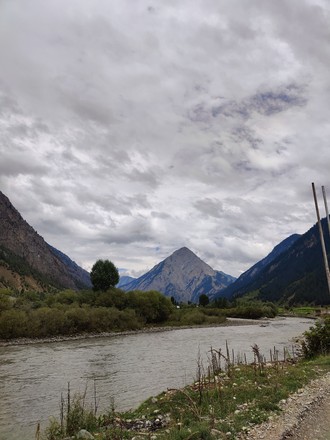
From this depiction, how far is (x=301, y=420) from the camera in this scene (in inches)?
590

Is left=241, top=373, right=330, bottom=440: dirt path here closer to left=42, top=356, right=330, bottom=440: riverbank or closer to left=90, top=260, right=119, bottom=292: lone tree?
left=42, top=356, right=330, bottom=440: riverbank

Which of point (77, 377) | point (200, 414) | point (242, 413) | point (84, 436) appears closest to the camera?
point (84, 436)

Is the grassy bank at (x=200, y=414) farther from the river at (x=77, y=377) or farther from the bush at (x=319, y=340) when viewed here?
the bush at (x=319, y=340)

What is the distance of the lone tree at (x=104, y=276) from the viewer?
129m

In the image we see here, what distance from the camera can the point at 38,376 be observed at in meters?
39.2

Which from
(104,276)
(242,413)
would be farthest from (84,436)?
(104,276)

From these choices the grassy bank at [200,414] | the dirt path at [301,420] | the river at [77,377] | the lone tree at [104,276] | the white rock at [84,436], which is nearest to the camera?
the dirt path at [301,420]

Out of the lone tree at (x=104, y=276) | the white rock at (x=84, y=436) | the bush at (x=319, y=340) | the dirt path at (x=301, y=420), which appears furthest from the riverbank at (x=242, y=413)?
the lone tree at (x=104, y=276)

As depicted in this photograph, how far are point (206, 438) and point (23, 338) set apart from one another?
77120 millimetres

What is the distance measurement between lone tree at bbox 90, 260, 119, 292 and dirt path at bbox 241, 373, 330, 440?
376 feet

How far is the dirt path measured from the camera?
13.3 m

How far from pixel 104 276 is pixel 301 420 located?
4652 inches

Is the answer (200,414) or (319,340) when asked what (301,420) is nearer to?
(200,414)

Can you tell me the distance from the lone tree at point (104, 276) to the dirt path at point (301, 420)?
11457 centimetres
